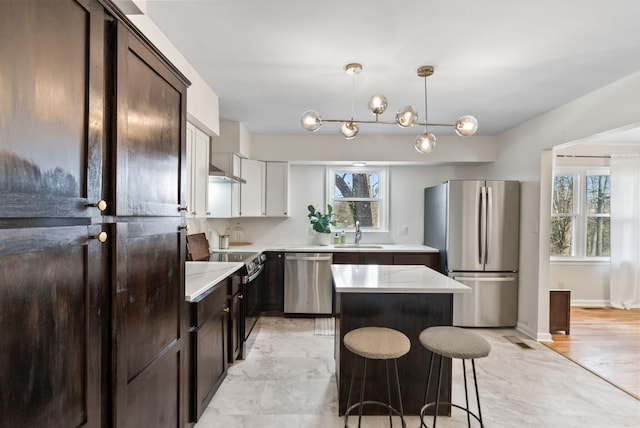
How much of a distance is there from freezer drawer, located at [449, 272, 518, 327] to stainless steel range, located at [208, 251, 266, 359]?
2307mm

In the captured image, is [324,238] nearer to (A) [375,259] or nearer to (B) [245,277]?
(A) [375,259]

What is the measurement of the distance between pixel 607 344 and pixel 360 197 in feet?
10.8

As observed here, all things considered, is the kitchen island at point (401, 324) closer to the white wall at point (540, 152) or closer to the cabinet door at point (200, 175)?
the cabinet door at point (200, 175)

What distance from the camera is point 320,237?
181 inches

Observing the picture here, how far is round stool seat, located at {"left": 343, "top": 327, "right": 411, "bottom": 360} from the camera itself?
1637 millimetres

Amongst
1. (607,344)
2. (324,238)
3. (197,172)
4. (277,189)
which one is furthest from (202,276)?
(607,344)

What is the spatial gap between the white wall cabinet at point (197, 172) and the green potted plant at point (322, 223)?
181 centimetres

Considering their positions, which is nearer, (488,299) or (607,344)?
(607,344)

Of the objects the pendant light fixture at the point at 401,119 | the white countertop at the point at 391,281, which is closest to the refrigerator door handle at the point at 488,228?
the white countertop at the point at 391,281

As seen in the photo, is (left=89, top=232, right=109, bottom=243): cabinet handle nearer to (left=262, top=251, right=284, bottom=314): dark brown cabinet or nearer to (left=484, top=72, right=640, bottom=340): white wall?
(left=262, top=251, right=284, bottom=314): dark brown cabinet

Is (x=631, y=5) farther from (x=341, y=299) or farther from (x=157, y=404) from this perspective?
(x=157, y=404)

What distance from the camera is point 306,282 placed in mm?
4086

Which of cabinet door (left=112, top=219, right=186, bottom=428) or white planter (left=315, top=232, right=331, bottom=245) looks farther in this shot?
white planter (left=315, top=232, right=331, bottom=245)

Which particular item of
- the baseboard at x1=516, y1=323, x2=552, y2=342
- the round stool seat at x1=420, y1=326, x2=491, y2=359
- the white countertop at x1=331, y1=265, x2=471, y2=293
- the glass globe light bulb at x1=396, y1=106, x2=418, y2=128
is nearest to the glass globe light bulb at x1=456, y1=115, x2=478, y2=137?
the glass globe light bulb at x1=396, y1=106, x2=418, y2=128
